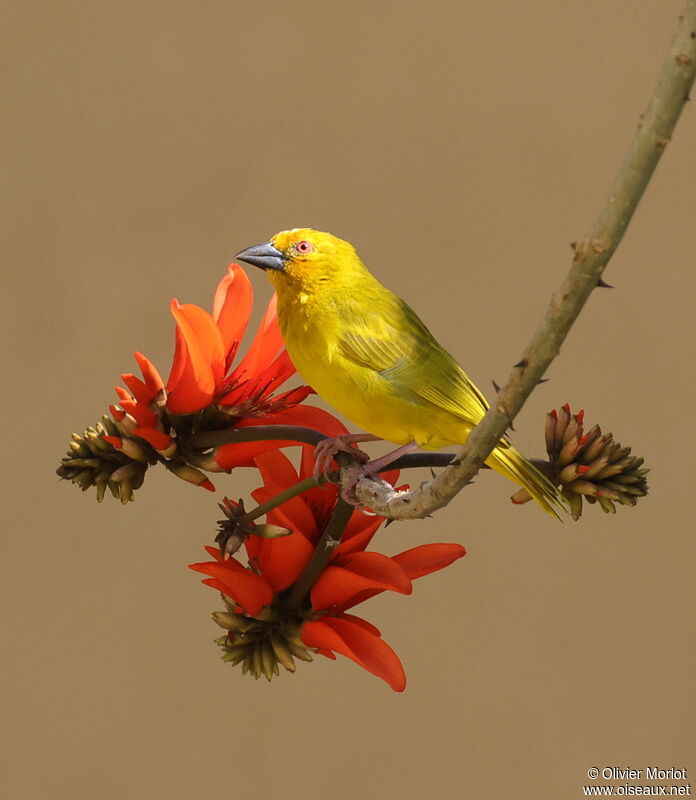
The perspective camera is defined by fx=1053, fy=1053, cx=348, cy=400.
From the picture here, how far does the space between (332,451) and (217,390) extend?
0.26m

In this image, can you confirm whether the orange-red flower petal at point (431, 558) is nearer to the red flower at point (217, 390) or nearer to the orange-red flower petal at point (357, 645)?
the orange-red flower petal at point (357, 645)

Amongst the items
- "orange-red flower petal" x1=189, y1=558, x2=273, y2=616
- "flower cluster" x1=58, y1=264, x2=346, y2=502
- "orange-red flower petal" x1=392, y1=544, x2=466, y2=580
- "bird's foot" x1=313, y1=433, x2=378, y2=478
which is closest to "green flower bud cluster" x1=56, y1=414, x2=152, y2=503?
"flower cluster" x1=58, y1=264, x2=346, y2=502

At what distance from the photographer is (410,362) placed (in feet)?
6.89

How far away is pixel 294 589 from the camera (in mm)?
2123

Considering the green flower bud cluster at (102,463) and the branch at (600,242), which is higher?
the branch at (600,242)

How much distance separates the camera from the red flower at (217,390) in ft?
6.65

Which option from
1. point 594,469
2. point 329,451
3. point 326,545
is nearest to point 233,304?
point 329,451

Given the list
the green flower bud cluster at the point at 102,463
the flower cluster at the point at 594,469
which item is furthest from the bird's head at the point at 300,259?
the flower cluster at the point at 594,469

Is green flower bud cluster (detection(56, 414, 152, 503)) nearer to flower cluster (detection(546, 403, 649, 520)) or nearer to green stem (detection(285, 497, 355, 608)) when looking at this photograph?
green stem (detection(285, 497, 355, 608))

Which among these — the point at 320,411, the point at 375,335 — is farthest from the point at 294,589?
the point at 375,335

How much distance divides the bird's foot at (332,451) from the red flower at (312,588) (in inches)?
3.5

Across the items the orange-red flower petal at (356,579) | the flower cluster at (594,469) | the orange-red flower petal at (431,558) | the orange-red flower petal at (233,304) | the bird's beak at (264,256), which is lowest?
the orange-red flower petal at (356,579)

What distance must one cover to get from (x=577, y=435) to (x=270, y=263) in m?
0.70

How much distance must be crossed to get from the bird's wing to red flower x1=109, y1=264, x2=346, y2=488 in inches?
7.9
